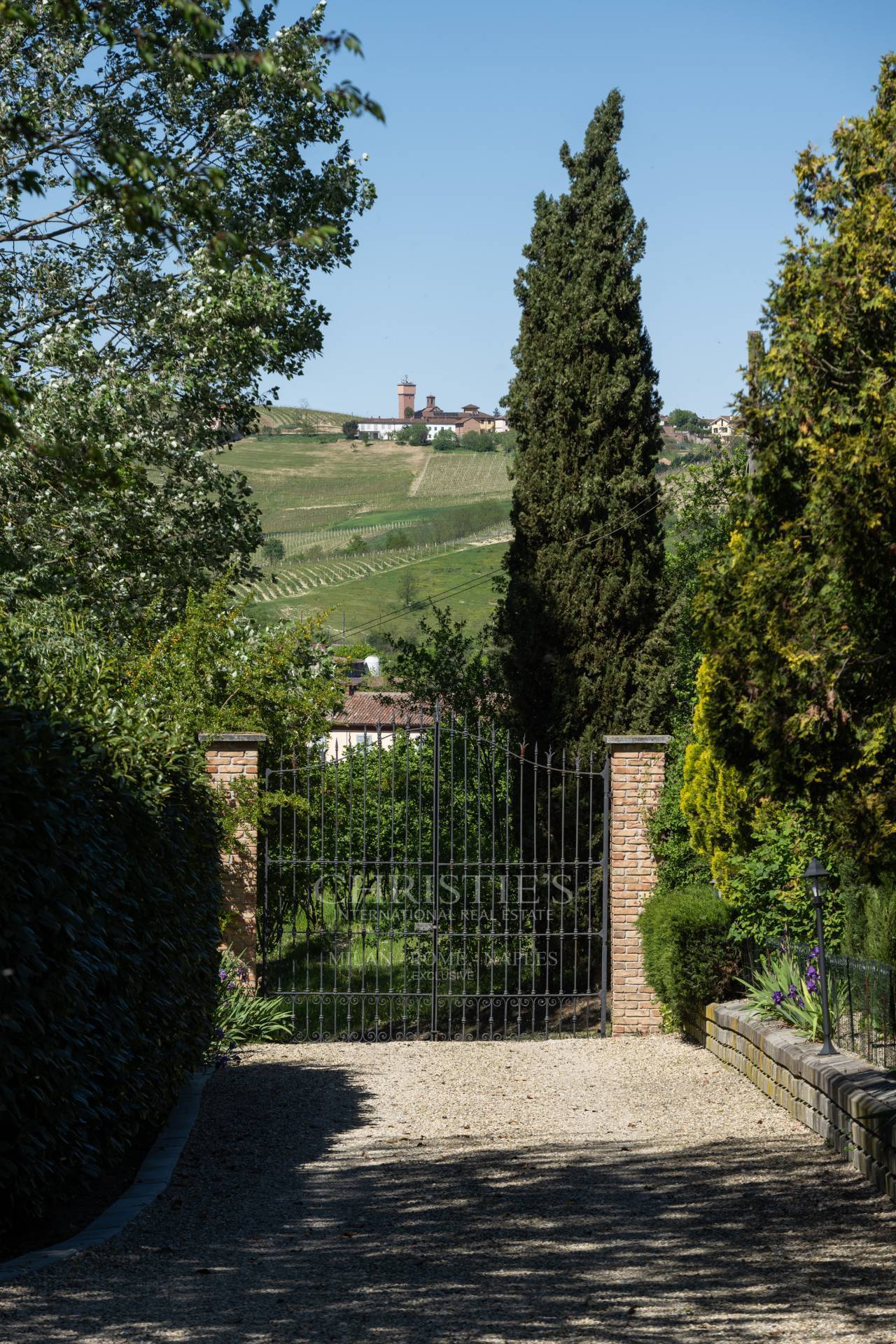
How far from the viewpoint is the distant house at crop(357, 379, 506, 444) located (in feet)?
394

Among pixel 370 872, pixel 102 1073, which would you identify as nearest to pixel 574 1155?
pixel 102 1073

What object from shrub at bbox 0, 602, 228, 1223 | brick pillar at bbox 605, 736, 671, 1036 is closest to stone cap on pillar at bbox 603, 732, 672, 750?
brick pillar at bbox 605, 736, 671, 1036

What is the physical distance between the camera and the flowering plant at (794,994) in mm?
8336

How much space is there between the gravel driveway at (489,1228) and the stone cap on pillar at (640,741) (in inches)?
121

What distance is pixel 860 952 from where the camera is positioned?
8.86m

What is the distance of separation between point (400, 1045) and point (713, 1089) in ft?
10.1

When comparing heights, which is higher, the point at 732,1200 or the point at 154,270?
the point at 154,270

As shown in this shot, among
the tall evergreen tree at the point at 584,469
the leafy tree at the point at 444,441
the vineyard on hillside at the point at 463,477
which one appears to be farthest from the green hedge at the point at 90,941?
the leafy tree at the point at 444,441

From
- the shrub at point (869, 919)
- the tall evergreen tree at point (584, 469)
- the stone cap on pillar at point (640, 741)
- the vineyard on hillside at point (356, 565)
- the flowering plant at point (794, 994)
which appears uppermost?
the vineyard on hillside at point (356, 565)

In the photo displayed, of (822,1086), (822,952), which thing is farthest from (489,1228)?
(822,952)

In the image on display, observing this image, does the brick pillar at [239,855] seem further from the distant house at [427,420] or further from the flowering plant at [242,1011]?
the distant house at [427,420]

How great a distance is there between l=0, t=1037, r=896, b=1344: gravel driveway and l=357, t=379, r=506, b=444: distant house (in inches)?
4011

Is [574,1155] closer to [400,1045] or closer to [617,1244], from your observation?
[617,1244]

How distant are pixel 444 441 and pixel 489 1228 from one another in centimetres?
11067
